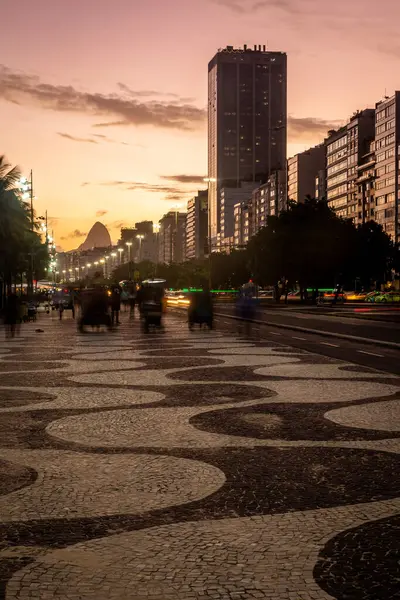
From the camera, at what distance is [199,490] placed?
6.04 m

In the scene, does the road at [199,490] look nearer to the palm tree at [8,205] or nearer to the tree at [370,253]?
the palm tree at [8,205]

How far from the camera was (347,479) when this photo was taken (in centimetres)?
639

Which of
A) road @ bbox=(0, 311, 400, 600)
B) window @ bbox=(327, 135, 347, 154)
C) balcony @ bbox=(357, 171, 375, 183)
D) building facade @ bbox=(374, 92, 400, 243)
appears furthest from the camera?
window @ bbox=(327, 135, 347, 154)

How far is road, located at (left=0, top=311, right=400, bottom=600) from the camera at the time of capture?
13.7 ft

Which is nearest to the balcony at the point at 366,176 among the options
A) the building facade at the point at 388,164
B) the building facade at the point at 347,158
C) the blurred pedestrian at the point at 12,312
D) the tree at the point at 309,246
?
the building facade at the point at 388,164

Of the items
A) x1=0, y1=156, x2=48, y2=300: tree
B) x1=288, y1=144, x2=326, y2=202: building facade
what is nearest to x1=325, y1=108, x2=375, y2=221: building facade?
x1=288, y1=144, x2=326, y2=202: building facade

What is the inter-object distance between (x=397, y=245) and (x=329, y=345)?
9366 centimetres

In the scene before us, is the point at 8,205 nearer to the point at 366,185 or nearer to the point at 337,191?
the point at 366,185

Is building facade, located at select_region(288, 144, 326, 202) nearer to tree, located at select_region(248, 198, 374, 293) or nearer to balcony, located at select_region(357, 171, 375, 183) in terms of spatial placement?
balcony, located at select_region(357, 171, 375, 183)

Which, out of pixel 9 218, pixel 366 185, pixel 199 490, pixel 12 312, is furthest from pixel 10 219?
pixel 366 185

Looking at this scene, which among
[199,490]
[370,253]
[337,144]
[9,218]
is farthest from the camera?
[337,144]

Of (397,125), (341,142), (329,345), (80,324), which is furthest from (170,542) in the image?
(341,142)

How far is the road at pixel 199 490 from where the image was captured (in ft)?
13.7

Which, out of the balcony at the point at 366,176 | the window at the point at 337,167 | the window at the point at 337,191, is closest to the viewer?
the balcony at the point at 366,176
